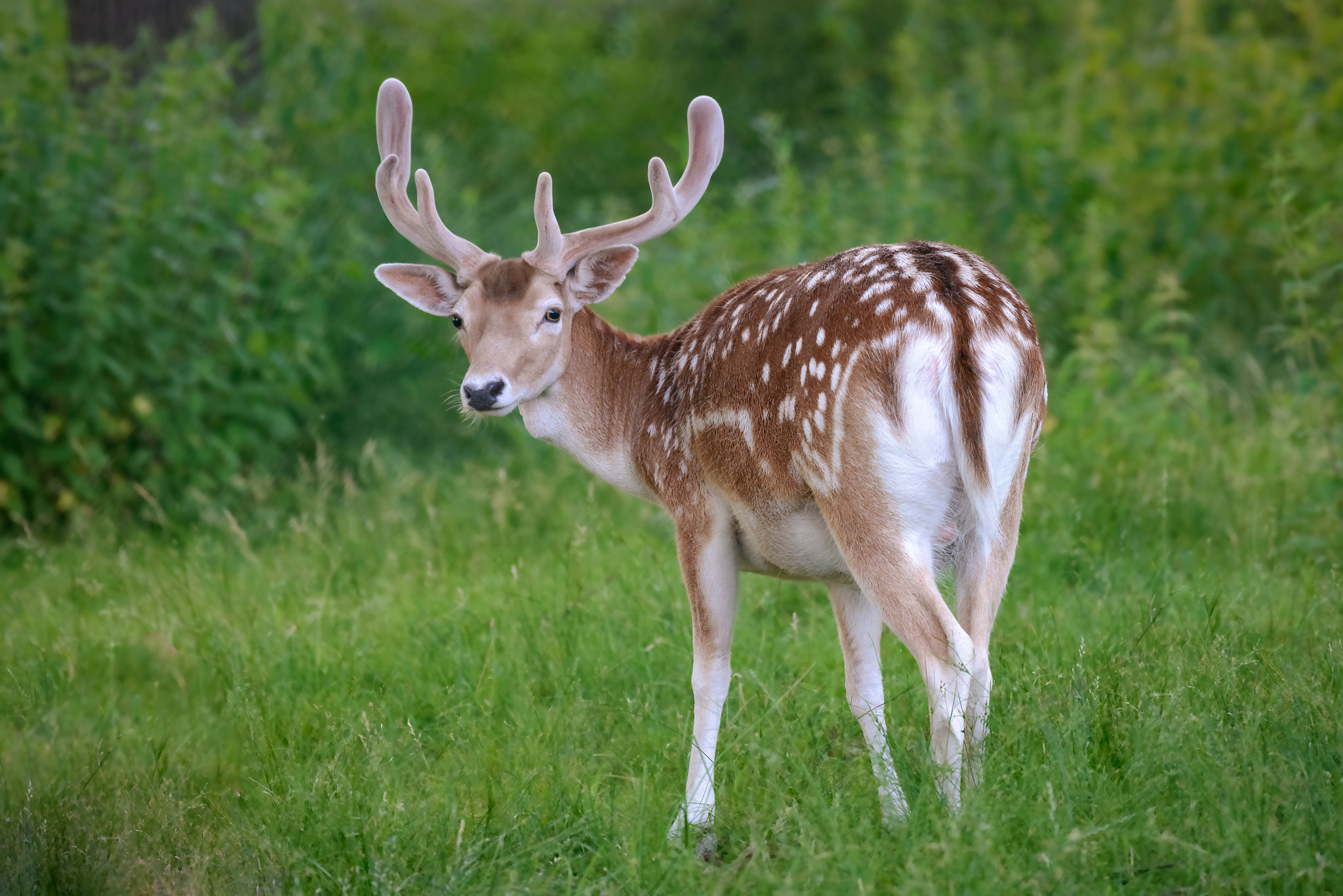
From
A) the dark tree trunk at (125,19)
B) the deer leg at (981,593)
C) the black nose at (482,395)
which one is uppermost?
the dark tree trunk at (125,19)

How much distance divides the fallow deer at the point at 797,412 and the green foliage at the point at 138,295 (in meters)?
2.35

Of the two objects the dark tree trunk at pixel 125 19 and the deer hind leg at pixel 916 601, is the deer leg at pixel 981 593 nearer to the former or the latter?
the deer hind leg at pixel 916 601

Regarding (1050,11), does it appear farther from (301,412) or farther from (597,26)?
(301,412)

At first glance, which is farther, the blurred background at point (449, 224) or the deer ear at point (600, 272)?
the blurred background at point (449, 224)

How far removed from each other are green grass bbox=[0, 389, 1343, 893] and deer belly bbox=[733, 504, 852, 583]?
1.30ft

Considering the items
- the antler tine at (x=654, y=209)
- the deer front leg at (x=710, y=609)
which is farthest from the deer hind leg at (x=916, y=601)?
the antler tine at (x=654, y=209)

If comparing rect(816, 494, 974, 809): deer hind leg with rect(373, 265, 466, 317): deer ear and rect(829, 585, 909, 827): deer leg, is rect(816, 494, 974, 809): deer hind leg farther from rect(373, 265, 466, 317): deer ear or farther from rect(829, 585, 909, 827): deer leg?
rect(373, 265, 466, 317): deer ear

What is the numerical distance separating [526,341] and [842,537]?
125cm

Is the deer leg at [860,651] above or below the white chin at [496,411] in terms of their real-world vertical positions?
below

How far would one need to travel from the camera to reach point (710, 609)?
3.93 m

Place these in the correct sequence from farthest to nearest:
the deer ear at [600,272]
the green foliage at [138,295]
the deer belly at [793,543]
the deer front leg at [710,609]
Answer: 1. the green foliage at [138,295]
2. the deer ear at [600,272]
3. the deer front leg at [710,609]
4. the deer belly at [793,543]

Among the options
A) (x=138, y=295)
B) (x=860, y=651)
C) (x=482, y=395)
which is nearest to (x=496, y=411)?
(x=482, y=395)

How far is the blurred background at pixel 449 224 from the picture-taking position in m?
6.49

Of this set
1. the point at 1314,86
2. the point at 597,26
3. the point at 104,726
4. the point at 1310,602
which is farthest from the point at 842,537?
the point at 597,26
